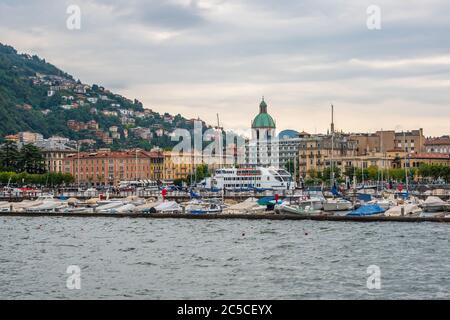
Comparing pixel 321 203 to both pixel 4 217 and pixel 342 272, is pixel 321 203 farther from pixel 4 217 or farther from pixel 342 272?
pixel 342 272

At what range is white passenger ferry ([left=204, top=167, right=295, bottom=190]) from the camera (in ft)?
345

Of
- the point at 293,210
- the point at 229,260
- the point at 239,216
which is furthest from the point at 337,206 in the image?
the point at 229,260

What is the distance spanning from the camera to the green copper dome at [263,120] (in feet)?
627

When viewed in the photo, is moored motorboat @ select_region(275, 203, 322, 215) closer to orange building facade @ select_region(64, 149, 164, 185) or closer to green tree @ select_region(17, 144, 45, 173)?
green tree @ select_region(17, 144, 45, 173)

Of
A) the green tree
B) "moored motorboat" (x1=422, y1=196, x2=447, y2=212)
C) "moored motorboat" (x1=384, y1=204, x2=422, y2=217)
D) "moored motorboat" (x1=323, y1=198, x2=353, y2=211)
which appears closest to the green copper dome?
the green tree

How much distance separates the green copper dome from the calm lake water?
13302cm

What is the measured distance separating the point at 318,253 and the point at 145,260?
7.18 meters

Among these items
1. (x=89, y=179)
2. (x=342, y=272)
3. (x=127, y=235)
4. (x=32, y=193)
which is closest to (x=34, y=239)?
(x=127, y=235)

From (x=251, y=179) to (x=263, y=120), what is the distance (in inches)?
3392

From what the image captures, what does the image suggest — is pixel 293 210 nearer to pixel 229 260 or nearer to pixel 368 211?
pixel 368 211

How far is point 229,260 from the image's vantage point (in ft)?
124

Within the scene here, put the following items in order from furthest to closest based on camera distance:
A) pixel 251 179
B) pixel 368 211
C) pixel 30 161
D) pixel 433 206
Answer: pixel 30 161
pixel 251 179
pixel 433 206
pixel 368 211

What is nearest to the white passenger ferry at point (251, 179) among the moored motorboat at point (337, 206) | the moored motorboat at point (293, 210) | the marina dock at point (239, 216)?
the marina dock at point (239, 216)

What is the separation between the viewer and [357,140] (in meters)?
156
